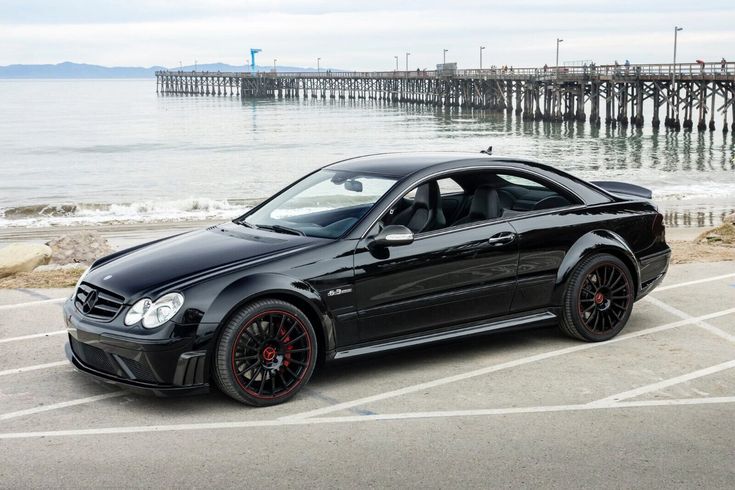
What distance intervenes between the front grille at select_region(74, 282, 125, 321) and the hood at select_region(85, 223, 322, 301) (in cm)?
4

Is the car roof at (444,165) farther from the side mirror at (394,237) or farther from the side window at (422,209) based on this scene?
the side mirror at (394,237)

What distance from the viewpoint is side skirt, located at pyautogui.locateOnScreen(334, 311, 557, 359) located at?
609 centimetres

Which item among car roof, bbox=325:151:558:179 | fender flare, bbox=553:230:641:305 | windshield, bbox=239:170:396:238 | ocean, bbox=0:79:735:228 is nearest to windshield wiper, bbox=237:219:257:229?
windshield, bbox=239:170:396:238

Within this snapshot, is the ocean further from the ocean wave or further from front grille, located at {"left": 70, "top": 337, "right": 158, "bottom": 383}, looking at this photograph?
front grille, located at {"left": 70, "top": 337, "right": 158, "bottom": 383}

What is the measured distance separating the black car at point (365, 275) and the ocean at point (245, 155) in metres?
14.4

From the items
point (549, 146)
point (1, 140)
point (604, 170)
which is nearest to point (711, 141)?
point (549, 146)

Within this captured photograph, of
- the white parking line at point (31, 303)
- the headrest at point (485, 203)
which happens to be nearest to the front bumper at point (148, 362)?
the headrest at point (485, 203)

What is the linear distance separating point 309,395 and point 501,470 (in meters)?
1.62

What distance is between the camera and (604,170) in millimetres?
39719

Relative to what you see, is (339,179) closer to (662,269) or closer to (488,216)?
(488,216)

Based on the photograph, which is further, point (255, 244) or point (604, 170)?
point (604, 170)

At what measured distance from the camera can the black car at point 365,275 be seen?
5.52 meters

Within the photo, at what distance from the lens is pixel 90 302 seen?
582cm

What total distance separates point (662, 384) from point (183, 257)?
3.13 metres
